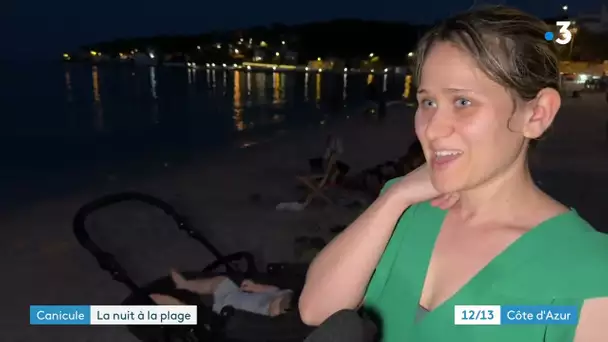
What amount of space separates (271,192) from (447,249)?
912cm

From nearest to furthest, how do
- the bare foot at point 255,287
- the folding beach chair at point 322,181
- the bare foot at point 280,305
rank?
the bare foot at point 280,305, the bare foot at point 255,287, the folding beach chair at point 322,181

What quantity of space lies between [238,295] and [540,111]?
3.27 m

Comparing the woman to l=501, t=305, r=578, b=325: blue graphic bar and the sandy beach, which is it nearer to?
l=501, t=305, r=578, b=325: blue graphic bar

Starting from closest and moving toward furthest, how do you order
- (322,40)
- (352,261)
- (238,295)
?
(352,261) < (238,295) < (322,40)

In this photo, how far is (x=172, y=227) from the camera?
8070 mm

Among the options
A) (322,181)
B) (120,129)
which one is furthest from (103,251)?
(120,129)

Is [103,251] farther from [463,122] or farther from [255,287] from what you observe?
[463,122]

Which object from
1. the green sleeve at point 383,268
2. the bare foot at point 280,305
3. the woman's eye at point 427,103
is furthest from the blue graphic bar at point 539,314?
the bare foot at point 280,305

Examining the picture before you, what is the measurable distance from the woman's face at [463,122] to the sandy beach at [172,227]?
840 millimetres

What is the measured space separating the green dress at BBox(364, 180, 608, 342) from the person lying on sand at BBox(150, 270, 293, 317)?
8.51 ft

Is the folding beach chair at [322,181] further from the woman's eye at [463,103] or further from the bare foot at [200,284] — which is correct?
the woman's eye at [463,103]

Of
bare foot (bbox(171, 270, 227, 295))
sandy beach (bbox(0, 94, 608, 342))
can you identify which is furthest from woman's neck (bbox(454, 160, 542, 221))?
bare foot (bbox(171, 270, 227, 295))

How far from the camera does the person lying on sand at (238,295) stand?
13.1 feet

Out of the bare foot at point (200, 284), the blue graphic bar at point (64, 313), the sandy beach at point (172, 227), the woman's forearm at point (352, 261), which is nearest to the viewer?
the woman's forearm at point (352, 261)
